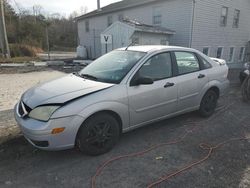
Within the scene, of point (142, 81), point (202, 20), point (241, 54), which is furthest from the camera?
point (241, 54)

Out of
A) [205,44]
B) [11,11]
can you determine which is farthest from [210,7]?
[11,11]

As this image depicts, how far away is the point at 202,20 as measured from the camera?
13.9 m

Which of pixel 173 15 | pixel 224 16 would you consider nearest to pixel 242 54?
pixel 224 16

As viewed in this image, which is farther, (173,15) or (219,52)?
(219,52)

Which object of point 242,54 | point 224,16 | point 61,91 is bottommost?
point 242,54

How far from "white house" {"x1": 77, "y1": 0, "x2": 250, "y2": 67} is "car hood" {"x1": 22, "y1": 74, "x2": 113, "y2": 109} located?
11725 millimetres

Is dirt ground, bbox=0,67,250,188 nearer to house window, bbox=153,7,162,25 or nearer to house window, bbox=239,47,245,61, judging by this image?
house window, bbox=153,7,162,25

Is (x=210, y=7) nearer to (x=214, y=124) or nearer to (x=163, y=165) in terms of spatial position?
(x=214, y=124)

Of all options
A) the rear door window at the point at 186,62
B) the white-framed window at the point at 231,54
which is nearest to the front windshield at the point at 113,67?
the rear door window at the point at 186,62

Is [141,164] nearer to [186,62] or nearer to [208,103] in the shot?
[186,62]

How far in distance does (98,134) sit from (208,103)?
9.72 ft

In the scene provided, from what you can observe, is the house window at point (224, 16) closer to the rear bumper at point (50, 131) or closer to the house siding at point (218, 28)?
the house siding at point (218, 28)

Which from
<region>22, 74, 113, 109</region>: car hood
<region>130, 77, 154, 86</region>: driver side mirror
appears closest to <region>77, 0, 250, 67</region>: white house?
<region>130, 77, 154, 86</region>: driver side mirror

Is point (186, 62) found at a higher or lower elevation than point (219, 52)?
higher
